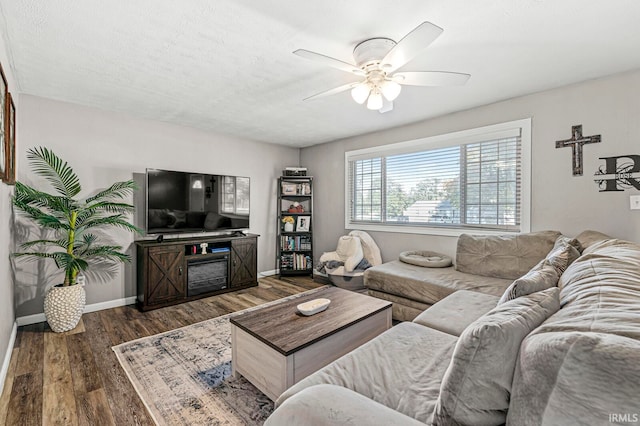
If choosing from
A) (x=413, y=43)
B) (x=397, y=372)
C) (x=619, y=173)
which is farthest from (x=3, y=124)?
(x=619, y=173)

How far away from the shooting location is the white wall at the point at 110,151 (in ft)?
9.81

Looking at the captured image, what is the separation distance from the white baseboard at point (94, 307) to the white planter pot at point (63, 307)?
467mm

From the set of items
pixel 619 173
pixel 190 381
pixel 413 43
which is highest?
pixel 413 43

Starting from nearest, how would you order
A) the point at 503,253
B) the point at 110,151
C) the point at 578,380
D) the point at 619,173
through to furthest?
the point at 578,380 < the point at 619,173 < the point at 503,253 < the point at 110,151

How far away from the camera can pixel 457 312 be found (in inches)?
79.5

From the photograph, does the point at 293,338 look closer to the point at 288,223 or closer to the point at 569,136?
the point at 569,136

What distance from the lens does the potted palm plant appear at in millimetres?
2689

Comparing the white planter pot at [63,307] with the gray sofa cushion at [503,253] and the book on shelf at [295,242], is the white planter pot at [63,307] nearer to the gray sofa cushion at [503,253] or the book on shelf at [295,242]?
the book on shelf at [295,242]

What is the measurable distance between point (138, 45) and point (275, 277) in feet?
12.4

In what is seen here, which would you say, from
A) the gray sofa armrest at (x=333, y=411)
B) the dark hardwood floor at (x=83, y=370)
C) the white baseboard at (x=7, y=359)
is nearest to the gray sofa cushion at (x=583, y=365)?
the gray sofa armrest at (x=333, y=411)

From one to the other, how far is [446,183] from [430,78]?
196cm

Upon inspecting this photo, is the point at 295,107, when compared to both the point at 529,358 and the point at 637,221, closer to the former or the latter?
the point at 529,358

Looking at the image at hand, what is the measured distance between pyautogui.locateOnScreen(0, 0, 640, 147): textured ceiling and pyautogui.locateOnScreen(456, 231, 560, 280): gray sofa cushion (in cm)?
150

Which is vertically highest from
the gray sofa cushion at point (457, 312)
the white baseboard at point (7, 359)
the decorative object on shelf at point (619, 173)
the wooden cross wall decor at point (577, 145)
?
the wooden cross wall decor at point (577, 145)
